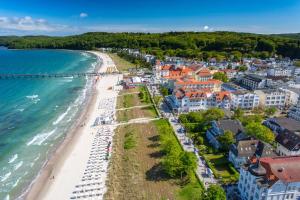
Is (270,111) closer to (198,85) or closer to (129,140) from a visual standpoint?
(198,85)

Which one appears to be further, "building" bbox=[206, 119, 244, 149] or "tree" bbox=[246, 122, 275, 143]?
"building" bbox=[206, 119, 244, 149]

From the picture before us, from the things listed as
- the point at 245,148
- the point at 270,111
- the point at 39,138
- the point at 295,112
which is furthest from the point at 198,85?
the point at 39,138

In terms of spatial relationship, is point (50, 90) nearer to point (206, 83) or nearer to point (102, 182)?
point (206, 83)

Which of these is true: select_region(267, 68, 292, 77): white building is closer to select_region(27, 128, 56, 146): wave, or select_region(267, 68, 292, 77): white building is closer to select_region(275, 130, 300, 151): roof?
select_region(275, 130, 300, 151): roof

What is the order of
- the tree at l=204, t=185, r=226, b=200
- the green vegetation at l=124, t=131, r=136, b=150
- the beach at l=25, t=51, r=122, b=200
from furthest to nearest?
the green vegetation at l=124, t=131, r=136, b=150
the beach at l=25, t=51, r=122, b=200
the tree at l=204, t=185, r=226, b=200

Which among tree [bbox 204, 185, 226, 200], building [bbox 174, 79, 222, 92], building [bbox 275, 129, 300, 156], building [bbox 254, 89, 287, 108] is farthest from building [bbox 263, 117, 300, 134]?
tree [bbox 204, 185, 226, 200]

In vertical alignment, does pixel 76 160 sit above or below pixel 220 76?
below
